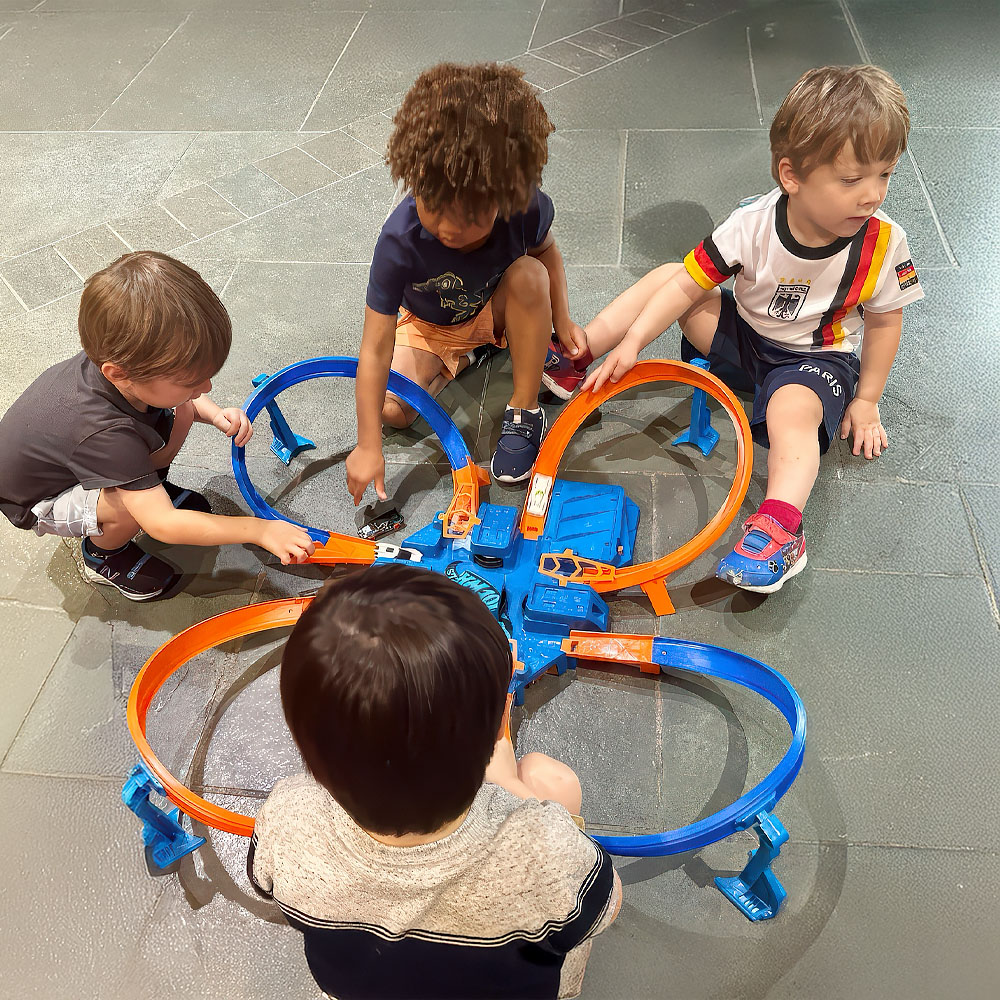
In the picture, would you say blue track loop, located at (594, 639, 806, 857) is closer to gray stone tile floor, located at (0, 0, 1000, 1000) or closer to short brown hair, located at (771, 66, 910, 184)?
gray stone tile floor, located at (0, 0, 1000, 1000)

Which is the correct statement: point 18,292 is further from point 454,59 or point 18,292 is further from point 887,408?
point 887,408

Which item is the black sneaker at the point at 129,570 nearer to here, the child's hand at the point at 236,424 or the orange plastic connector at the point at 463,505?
the child's hand at the point at 236,424

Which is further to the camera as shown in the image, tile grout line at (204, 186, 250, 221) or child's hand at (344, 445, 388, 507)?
tile grout line at (204, 186, 250, 221)

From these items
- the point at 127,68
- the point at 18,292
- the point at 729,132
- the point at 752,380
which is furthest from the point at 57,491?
the point at 127,68

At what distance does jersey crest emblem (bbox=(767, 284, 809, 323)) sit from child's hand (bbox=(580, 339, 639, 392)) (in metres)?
0.25

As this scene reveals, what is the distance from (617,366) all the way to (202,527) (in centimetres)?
76

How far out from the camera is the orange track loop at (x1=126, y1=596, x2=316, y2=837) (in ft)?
3.59

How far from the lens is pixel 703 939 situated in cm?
109

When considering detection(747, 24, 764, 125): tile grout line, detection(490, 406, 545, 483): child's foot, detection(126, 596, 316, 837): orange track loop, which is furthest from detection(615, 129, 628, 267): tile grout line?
detection(126, 596, 316, 837): orange track loop

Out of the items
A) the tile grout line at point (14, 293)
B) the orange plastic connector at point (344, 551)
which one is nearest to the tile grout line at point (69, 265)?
the tile grout line at point (14, 293)

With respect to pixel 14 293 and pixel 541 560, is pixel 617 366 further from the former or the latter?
pixel 14 293

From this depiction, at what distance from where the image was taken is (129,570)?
1469mm

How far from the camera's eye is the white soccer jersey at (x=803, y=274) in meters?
1.42

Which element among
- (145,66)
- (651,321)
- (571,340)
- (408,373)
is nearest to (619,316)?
(571,340)
